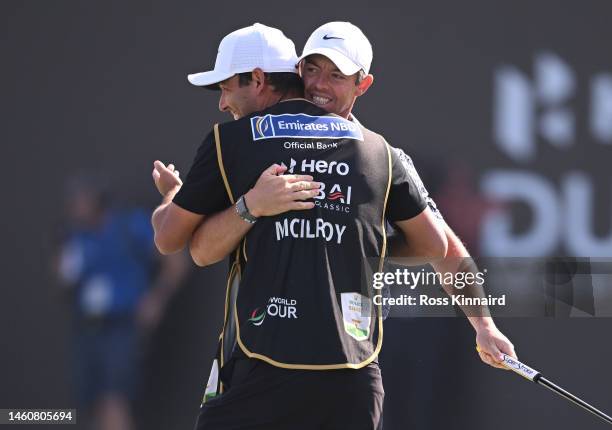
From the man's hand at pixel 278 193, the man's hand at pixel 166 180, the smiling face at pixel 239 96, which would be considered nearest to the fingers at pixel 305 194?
the man's hand at pixel 278 193

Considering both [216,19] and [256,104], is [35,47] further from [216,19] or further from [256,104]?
[256,104]

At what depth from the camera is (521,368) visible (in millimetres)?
2973

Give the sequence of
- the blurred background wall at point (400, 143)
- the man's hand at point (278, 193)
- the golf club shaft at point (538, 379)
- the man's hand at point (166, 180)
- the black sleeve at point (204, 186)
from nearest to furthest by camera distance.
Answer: the man's hand at point (278, 193), the black sleeve at point (204, 186), the golf club shaft at point (538, 379), the man's hand at point (166, 180), the blurred background wall at point (400, 143)

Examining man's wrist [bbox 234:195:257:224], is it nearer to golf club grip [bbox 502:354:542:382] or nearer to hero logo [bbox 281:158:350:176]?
hero logo [bbox 281:158:350:176]

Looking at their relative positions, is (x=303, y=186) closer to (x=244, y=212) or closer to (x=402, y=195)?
(x=244, y=212)

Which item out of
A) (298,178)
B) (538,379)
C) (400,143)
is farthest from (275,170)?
(400,143)

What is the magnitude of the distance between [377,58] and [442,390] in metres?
1.73

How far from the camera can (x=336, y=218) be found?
8.96ft

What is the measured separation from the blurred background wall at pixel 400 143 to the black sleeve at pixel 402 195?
95.6 inches

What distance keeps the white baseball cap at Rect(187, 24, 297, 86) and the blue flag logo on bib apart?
215mm

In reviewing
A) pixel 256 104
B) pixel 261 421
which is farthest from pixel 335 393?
pixel 256 104

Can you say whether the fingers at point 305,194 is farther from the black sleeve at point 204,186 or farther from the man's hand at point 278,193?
the black sleeve at point 204,186

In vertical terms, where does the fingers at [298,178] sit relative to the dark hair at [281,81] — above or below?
below

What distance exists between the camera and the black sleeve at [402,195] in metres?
2.86
